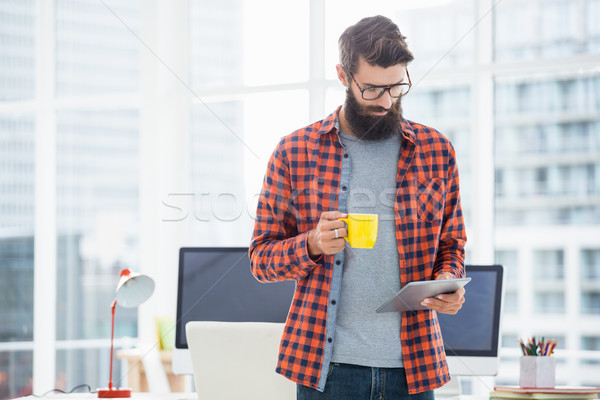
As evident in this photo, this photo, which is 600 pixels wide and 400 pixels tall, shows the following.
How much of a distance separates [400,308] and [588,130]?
2.71 meters

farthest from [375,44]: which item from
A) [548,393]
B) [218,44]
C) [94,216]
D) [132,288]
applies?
[94,216]

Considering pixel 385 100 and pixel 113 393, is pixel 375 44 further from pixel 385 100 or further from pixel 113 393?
pixel 113 393

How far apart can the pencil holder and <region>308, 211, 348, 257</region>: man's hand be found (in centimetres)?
110

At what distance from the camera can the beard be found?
4.50 feet

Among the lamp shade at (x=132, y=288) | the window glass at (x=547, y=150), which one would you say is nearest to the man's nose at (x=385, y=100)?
the lamp shade at (x=132, y=288)

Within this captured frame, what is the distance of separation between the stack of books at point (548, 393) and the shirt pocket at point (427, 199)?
0.84m

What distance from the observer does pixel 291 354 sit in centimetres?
127

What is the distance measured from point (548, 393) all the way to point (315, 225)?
102cm

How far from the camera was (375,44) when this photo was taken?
1.38m

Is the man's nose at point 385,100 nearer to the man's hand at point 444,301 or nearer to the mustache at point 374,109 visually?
the mustache at point 374,109

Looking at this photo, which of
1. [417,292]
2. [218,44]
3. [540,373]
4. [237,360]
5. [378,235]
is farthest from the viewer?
[218,44]

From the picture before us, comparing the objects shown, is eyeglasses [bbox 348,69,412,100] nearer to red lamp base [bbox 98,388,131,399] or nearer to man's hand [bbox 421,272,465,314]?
man's hand [bbox 421,272,465,314]

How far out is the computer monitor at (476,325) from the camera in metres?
2.04

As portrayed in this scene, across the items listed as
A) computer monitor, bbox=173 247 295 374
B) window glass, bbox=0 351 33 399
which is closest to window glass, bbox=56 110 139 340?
window glass, bbox=0 351 33 399
